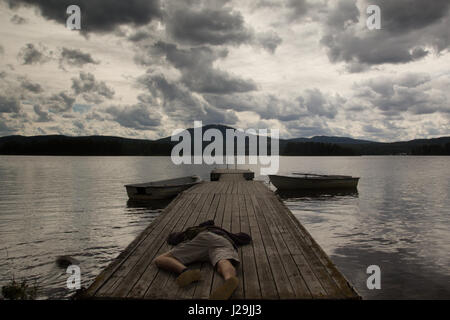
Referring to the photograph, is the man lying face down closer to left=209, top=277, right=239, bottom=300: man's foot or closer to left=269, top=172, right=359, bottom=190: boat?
left=209, top=277, right=239, bottom=300: man's foot

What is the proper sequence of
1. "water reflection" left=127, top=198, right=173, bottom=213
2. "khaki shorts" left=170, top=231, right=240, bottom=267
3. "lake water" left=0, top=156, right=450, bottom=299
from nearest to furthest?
"khaki shorts" left=170, top=231, right=240, bottom=267
"lake water" left=0, top=156, right=450, bottom=299
"water reflection" left=127, top=198, right=173, bottom=213

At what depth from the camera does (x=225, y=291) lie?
4.32m

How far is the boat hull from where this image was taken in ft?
96.0

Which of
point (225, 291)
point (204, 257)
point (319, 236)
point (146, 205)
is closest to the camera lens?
point (225, 291)

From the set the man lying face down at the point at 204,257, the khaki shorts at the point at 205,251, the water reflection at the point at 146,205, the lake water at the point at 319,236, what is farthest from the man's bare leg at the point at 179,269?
the water reflection at the point at 146,205

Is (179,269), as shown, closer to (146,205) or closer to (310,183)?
(146,205)

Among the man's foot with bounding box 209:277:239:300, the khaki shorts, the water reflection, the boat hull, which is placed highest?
the khaki shorts

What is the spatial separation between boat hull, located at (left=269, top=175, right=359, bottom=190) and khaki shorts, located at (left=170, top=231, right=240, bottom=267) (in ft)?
80.2

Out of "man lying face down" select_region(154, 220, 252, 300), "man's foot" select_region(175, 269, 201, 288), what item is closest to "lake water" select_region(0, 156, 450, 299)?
"man lying face down" select_region(154, 220, 252, 300)

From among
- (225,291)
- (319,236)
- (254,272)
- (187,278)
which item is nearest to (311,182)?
(319,236)

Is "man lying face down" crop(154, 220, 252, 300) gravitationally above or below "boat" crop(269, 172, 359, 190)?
above

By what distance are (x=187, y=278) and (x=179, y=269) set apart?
0.41m

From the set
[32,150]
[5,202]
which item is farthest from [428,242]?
[32,150]
